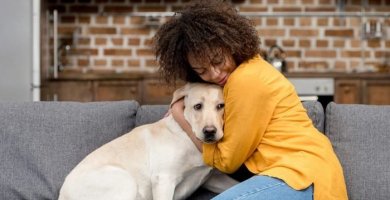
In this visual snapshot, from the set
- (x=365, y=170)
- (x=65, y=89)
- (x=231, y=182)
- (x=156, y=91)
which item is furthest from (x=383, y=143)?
(x=65, y=89)

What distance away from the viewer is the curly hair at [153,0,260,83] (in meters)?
1.93

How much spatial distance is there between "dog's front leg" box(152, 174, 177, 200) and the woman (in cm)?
15

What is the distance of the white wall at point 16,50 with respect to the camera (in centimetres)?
380

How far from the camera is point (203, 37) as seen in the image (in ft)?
6.32

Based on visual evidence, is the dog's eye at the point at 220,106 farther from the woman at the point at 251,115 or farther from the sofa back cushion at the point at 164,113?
the sofa back cushion at the point at 164,113

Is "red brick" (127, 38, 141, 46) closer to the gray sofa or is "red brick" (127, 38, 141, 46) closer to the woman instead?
the gray sofa

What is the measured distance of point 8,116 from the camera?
2434 millimetres

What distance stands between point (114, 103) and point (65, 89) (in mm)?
2162

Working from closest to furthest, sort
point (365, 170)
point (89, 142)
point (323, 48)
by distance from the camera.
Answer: point (365, 170), point (89, 142), point (323, 48)

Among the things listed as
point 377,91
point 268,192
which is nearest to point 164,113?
point 268,192

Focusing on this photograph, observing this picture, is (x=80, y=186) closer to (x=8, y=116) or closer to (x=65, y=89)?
(x=8, y=116)

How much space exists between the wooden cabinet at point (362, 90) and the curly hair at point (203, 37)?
2619mm

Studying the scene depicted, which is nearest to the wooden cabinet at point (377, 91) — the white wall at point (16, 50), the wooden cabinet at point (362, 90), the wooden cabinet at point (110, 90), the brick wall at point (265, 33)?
the wooden cabinet at point (362, 90)

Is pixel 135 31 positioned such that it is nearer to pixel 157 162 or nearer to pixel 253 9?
pixel 253 9
